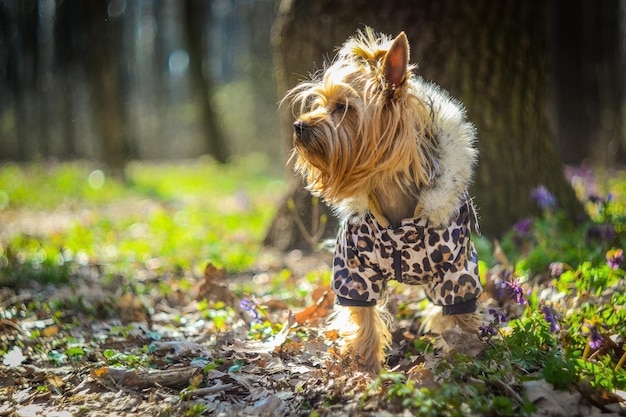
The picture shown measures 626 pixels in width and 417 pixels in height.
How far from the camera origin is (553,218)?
5.09m

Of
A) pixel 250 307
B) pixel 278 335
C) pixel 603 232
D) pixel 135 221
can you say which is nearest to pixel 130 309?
pixel 250 307

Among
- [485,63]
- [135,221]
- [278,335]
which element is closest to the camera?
[278,335]

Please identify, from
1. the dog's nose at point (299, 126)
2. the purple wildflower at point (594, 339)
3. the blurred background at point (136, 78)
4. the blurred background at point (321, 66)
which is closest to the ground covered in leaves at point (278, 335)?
the purple wildflower at point (594, 339)

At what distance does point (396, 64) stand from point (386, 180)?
68 cm

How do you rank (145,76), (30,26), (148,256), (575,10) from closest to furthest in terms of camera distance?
(148,256), (575,10), (30,26), (145,76)

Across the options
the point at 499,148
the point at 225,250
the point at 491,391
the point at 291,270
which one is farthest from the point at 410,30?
the point at 491,391

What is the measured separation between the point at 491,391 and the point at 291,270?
301 cm

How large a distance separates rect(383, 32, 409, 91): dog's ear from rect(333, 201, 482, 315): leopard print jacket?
782mm

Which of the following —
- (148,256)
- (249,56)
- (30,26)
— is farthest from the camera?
(249,56)

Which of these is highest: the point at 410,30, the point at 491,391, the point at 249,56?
the point at 249,56

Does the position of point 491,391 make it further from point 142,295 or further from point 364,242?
point 142,295

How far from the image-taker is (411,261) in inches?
134

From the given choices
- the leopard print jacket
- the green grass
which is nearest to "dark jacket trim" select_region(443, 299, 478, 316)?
the leopard print jacket

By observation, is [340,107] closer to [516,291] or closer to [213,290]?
[516,291]
